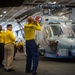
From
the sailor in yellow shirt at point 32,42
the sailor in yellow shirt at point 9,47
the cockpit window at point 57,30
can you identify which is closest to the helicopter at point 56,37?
the cockpit window at point 57,30

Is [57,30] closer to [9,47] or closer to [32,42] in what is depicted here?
[9,47]

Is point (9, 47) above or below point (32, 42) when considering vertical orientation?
below

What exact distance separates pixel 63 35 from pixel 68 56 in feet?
3.90

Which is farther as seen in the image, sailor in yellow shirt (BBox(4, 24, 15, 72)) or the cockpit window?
the cockpit window

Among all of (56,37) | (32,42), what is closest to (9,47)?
(32,42)

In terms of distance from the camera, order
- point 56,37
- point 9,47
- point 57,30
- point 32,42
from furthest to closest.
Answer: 1. point 57,30
2. point 56,37
3. point 9,47
4. point 32,42

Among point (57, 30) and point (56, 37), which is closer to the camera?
point (56, 37)

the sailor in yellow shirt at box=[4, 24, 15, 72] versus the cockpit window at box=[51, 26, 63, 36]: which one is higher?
the cockpit window at box=[51, 26, 63, 36]

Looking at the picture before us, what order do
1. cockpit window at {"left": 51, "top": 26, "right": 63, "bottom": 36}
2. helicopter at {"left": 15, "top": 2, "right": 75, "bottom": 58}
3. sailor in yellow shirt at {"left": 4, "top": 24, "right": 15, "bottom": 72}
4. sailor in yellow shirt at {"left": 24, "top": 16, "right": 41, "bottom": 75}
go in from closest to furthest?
sailor in yellow shirt at {"left": 24, "top": 16, "right": 41, "bottom": 75}
sailor in yellow shirt at {"left": 4, "top": 24, "right": 15, "bottom": 72}
helicopter at {"left": 15, "top": 2, "right": 75, "bottom": 58}
cockpit window at {"left": 51, "top": 26, "right": 63, "bottom": 36}

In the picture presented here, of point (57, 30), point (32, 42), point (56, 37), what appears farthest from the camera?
point (57, 30)

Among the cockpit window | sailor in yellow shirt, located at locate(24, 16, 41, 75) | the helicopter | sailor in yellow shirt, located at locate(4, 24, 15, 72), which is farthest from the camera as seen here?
the cockpit window

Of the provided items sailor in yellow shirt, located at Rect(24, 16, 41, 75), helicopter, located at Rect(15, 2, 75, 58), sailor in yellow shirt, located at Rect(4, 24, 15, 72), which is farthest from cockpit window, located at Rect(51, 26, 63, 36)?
sailor in yellow shirt, located at Rect(24, 16, 41, 75)

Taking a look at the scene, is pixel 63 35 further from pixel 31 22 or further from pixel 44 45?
pixel 31 22

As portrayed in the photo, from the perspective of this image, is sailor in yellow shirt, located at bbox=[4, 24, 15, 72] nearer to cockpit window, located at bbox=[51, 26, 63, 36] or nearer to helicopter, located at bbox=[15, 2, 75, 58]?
helicopter, located at bbox=[15, 2, 75, 58]
